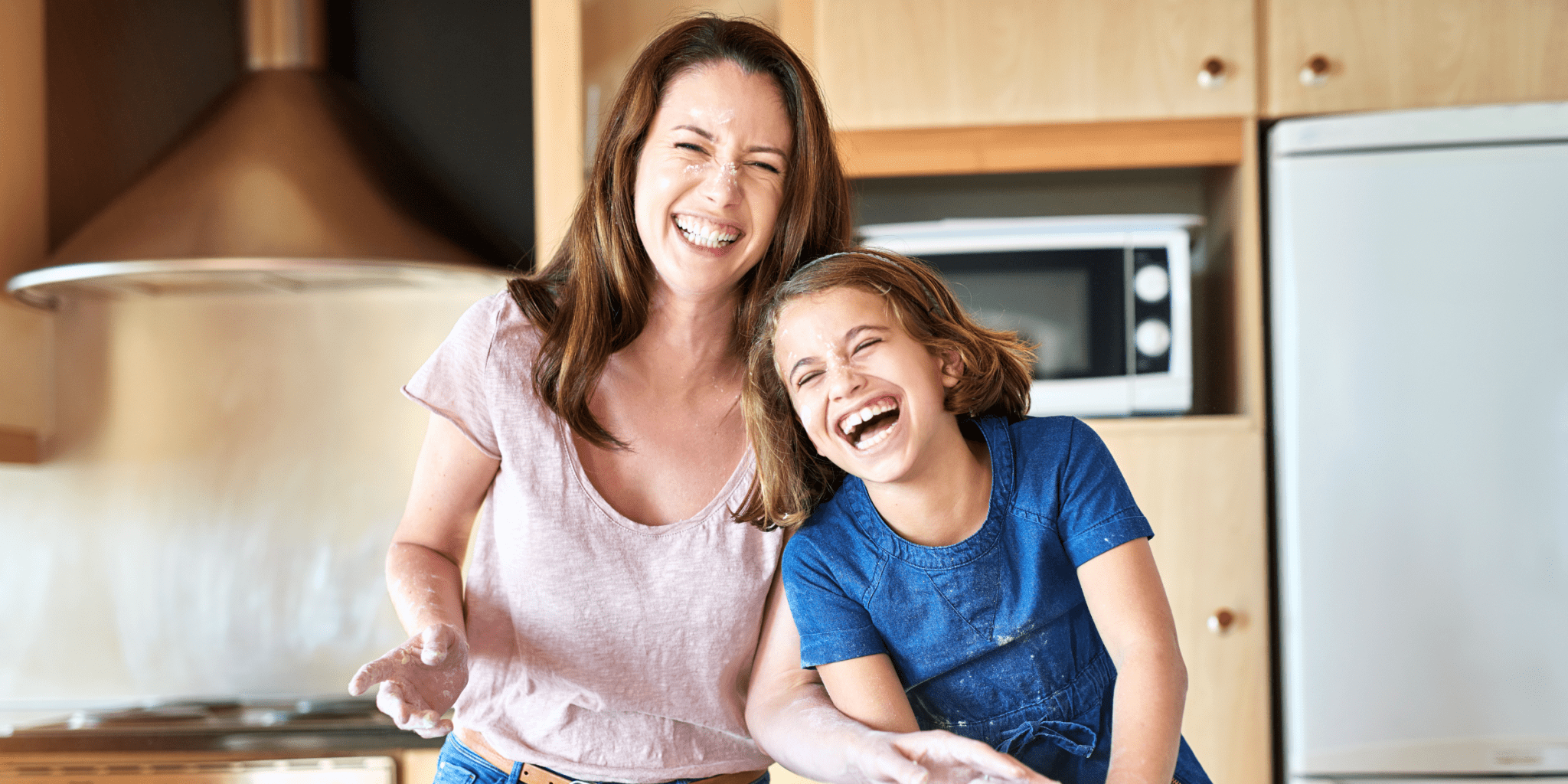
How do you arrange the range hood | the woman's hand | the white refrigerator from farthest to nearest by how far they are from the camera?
the range hood, the white refrigerator, the woman's hand

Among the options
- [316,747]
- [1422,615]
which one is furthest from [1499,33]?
[316,747]

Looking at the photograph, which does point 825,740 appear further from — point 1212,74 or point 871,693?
point 1212,74

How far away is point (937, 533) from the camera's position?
→ 0.95 meters

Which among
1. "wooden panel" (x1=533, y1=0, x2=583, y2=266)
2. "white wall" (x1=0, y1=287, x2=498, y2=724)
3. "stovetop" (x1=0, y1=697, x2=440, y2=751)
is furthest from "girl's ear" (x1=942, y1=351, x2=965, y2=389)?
"white wall" (x1=0, y1=287, x2=498, y2=724)

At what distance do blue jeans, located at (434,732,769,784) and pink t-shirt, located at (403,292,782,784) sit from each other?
0.05 ft

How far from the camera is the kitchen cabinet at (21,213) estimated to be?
197cm

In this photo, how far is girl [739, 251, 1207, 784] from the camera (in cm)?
89

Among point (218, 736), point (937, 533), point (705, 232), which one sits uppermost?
point (705, 232)

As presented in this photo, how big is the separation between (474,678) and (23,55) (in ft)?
5.87

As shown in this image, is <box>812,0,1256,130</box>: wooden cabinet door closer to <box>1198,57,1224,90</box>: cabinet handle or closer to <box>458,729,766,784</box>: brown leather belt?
<box>1198,57,1224,90</box>: cabinet handle

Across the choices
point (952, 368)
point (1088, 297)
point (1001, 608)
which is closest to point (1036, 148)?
point (1088, 297)

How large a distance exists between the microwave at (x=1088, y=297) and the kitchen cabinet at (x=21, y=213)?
59.5 inches

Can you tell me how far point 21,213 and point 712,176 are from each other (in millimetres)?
1708

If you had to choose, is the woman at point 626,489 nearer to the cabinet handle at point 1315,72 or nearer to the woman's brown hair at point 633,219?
the woman's brown hair at point 633,219
